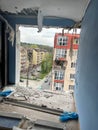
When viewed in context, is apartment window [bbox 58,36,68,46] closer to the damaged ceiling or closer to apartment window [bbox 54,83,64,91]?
the damaged ceiling

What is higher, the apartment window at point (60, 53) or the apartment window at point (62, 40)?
the apartment window at point (62, 40)

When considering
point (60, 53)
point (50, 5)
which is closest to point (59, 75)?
point (60, 53)

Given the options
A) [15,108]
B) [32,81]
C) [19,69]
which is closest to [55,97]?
[32,81]

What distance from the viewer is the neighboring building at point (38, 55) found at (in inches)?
184

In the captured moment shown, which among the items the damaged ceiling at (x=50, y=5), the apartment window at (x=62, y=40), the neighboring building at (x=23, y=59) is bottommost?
the neighboring building at (x=23, y=59)

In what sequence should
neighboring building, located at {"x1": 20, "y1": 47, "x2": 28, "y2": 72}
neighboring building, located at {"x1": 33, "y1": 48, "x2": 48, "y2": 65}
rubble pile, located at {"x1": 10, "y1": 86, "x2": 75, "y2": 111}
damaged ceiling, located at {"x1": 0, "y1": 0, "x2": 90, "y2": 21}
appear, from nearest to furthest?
damaged ceiling, located at {"x1": 0, "y1": 0, "x2": 90, "y2": 21}
rubble pile, located at {"x1": 10, "y1": 86, "x2": 75, "y2": 111}
neighboring building, located at {"x1": 33, "y1": 48, "x2": 48, "y2": 65}
neighboring building, located at {"x1": 20, "y1": 47, "x2": 28, "y2": 72}

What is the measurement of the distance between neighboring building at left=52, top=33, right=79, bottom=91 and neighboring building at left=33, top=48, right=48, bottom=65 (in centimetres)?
48

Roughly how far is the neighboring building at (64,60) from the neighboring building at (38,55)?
479mm

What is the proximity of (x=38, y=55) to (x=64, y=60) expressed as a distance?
82 centimetres

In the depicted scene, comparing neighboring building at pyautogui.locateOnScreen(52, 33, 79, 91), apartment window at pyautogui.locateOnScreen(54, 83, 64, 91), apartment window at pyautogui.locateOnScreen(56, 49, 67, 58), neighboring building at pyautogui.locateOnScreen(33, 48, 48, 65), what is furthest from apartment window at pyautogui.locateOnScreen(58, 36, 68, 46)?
apartment window at pyautogui.locateOnScreen(54, 83, 64, 91)

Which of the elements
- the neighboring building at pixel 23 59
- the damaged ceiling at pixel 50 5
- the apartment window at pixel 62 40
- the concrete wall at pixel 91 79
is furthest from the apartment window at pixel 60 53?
the concrete wall at pixel 91 79

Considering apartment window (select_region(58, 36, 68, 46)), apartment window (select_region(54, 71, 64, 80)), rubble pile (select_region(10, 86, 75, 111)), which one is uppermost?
apartment window (select_region(58, 36, 68, 46))

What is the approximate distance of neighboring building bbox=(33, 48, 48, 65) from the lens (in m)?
4.67

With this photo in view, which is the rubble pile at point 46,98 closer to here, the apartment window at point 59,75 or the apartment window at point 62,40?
the apartment window at point 59,75
